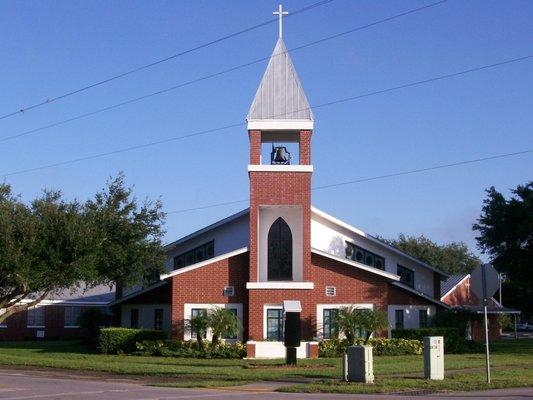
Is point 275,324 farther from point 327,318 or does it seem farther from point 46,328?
point 46,328

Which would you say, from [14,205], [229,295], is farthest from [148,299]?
[14,205]

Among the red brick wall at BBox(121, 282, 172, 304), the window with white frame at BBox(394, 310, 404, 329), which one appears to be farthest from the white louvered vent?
the red brick wall at BBox(121, 282, 172, 304)

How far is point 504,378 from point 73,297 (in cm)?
4349

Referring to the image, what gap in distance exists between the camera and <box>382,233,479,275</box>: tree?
4656 inches

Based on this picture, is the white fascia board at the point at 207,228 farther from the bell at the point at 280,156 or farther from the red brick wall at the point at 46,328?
the red brick wall at the point at 46,328

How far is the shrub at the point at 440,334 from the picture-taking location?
128ft

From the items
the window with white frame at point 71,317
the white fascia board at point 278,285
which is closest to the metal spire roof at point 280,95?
the white fascia board at point 278,285

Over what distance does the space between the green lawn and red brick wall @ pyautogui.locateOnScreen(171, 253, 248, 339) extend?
12.3 feet

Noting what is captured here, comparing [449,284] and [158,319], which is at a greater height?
[449,284]

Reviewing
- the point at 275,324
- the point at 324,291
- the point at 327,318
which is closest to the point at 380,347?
the point at 327,318

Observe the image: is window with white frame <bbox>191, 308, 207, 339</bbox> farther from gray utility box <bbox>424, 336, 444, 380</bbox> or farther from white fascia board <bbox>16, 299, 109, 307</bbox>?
white fascia board <bbox>16, 299, 109, 307</bbox>

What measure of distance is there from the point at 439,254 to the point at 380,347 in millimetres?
87431

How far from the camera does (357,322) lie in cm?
3681

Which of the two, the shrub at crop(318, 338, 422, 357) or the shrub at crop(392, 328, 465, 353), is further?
the shrub at crop(392, 328, 465, 353)
